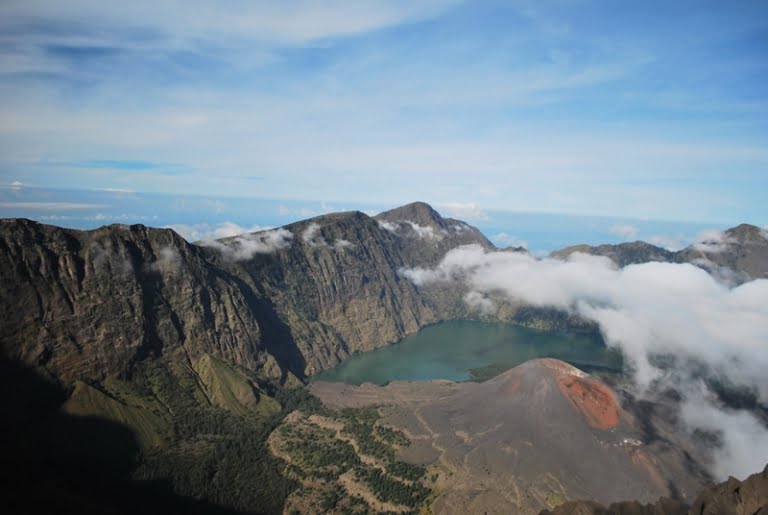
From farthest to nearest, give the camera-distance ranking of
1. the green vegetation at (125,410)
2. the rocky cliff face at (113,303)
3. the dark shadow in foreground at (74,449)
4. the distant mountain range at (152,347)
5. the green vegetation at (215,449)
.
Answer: the rocky cliff face at (113,303)
the green vegetation at (125,410)
the distant mountain range at (152,347)
the green vegetation at (215,449)
the dark shadow in foreground at (74,449)

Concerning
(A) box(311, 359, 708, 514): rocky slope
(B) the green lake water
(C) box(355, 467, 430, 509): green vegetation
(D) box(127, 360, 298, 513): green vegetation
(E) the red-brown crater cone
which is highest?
(E) the red-brown crater cone

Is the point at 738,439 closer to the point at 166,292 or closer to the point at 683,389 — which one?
the point at 683,389

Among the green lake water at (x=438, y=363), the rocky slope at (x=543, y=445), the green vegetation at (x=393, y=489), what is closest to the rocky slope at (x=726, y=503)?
the rocky slope at (x=543, y=445)

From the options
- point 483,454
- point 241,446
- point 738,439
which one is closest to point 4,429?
point 241,446

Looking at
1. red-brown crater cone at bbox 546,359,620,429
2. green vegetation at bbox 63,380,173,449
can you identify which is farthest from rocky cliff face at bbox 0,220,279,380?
red-brown crater cone at bbox 546,359,620,429

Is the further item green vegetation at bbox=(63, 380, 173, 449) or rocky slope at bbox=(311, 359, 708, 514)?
green vegetation at bbox=(63, 380, 173, 449)

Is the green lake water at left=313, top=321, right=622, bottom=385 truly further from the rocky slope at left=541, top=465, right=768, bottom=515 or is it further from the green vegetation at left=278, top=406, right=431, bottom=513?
the rocky slope at left=541, top=465, right=768, bottom=515

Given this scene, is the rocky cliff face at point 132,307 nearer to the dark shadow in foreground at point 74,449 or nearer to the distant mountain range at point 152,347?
the distant mountain range at point 152,347

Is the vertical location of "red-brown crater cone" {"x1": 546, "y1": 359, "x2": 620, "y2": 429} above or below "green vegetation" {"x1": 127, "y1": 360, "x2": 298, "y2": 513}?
above

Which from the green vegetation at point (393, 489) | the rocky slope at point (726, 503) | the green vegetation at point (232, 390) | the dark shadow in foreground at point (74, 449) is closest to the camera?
the rocky slope at point (726, 503)

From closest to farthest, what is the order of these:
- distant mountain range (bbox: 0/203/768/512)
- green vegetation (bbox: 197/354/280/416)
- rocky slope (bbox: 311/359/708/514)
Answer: rocky slope (bbox: 311/359/708/514) < distant mountain range (bbox: 0/203/768/512) < green vegetation (bbox: 197/354/280/416)

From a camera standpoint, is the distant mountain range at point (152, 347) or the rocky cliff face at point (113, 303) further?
the rocky cliff face at point (113, 303)
